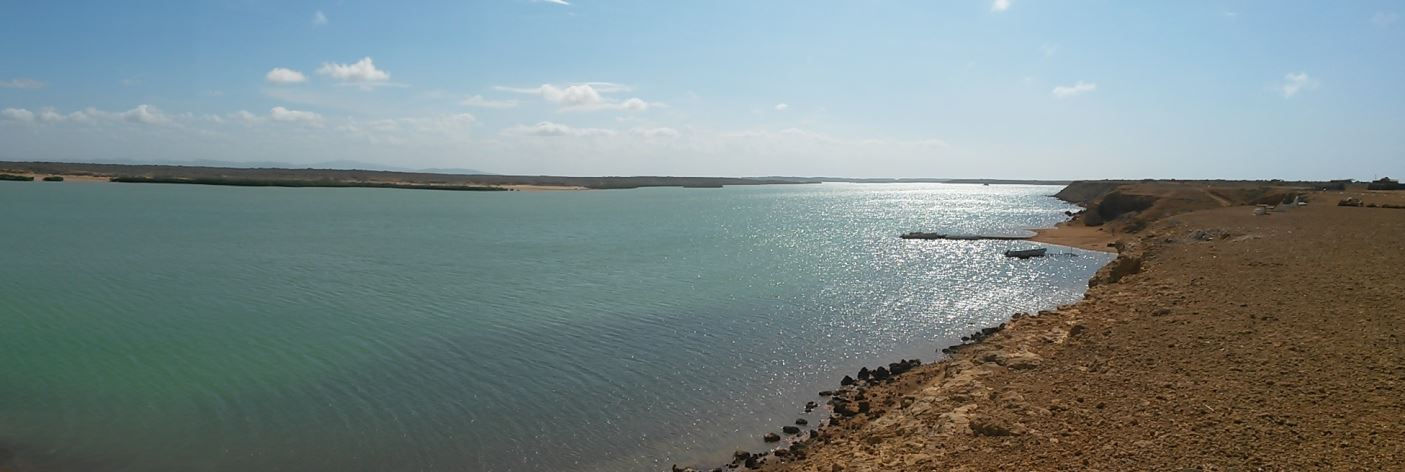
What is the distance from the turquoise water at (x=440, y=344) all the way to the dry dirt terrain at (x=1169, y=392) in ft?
8.25

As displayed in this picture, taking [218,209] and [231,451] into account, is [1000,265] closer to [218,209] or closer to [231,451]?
[231,451]

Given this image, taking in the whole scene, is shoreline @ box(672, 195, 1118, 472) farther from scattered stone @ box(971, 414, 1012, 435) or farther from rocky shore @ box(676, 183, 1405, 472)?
scattered stone @ box(971, 414, 1012, 435)

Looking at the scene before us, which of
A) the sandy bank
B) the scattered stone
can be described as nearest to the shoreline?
the scattered stone

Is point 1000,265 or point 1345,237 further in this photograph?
point 1000,265

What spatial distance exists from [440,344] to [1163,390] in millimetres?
13009

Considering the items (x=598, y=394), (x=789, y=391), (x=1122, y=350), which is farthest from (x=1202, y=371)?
(x=598, y=394)

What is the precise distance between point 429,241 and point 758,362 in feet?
94.4

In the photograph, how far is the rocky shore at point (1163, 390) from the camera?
6605mm

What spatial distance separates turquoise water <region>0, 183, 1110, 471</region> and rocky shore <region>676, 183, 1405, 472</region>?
2.13m

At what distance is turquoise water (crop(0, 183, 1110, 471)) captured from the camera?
10.3 metres

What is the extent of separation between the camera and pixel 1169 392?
821 cm

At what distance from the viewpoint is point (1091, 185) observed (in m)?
117

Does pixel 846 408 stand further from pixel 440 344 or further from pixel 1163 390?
pixel 440 344

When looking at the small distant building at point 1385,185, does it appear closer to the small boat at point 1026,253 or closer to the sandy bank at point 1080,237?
the sandy bank at point 1080,237
